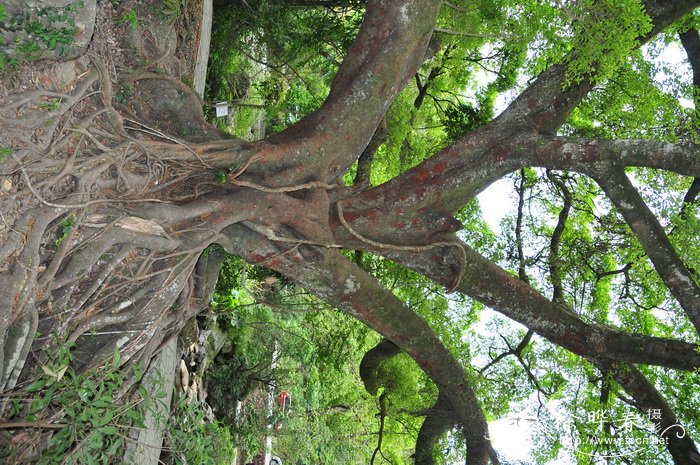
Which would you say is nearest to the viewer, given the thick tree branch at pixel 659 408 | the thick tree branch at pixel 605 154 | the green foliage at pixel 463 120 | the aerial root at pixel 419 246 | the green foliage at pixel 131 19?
the thick tree branch at pixel 605 154

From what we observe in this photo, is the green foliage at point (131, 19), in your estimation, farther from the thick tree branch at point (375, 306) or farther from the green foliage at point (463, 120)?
the green foliage at point (463, 120)

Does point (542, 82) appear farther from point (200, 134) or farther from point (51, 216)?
point (51, 216)

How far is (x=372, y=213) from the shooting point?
5.46 m

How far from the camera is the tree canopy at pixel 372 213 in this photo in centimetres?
390

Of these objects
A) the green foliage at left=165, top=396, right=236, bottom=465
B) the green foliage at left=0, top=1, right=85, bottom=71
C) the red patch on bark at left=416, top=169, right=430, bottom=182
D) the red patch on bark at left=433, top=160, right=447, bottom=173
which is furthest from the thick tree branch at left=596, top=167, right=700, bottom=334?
the green foliage at left=0, top=1, right=85, bottom=71

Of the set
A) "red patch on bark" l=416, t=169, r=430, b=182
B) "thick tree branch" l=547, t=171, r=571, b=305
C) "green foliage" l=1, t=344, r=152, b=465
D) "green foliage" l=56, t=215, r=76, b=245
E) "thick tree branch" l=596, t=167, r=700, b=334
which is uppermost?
"thick tree branch" l=547, t=171, r=571, b=305

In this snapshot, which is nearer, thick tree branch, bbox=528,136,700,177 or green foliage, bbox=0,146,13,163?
green foliage, bbox=0,146,13,163

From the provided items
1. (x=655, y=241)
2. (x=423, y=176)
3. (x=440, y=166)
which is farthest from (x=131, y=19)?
(x=655, y=241)

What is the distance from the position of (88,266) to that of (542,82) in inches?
165

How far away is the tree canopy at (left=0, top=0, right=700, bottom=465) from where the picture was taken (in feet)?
12.8

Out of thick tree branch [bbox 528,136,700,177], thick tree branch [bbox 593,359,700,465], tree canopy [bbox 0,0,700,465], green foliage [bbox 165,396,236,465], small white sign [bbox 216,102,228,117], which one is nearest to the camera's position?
tree canopy [bbox 0,0,700,465]

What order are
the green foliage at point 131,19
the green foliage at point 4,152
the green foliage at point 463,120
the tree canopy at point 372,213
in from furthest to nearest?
the green foliage at point 463,120, the green foliage at point 131,19, the tree canopy at point 372,213, the green foliage at point 4,152

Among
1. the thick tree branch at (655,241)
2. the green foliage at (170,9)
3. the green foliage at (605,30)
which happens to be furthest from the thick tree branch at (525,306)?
the green foliage at (170,9)

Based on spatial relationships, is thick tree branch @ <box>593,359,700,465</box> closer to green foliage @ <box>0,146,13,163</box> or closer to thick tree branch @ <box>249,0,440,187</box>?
thick tree branch @ <box>249,0,440,187</box>
